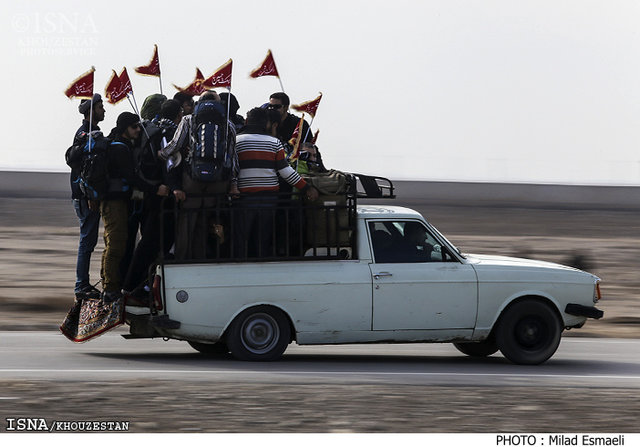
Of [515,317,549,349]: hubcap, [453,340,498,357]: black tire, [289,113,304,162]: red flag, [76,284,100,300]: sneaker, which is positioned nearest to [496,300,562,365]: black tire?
[515,317,549,349]: hubcap

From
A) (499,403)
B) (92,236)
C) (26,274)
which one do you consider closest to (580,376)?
(499,403)

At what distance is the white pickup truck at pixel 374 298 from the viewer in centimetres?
1098

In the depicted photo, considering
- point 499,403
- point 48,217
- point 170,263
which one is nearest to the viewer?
point 499,403

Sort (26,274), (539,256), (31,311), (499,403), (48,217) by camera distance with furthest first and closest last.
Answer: (48,217) → (539,256) → (26,274) → (31,311) → (499,403)

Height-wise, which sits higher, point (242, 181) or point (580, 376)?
point (242, 181)

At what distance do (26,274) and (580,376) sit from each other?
1437cm

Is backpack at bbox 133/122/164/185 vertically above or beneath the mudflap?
above

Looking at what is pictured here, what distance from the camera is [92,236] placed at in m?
12.1

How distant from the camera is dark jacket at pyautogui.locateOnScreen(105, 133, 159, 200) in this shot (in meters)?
11.4

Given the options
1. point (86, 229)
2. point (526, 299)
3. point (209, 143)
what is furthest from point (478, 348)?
point (86, 229)

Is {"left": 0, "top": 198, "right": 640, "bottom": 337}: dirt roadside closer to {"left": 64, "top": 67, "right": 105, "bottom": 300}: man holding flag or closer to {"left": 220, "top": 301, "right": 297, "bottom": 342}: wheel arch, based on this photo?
{"left": 64, "top": 67, "right": 105, "bottom": 300}: man holding flag

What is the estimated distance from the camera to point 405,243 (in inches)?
450

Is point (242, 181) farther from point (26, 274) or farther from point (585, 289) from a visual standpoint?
point (26, 274)

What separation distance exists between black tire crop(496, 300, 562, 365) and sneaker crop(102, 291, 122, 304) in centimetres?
367
